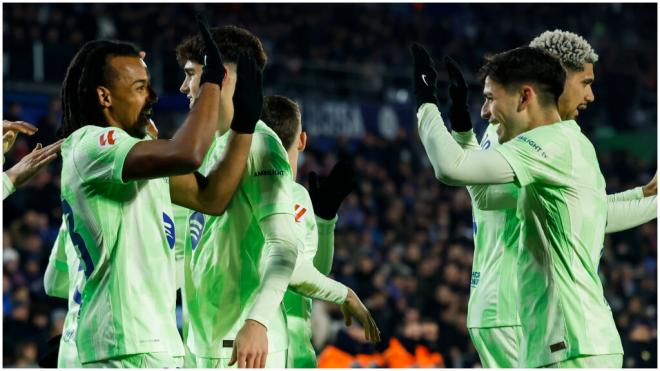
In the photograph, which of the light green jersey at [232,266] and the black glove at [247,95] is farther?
the light green jersey at [232,266]

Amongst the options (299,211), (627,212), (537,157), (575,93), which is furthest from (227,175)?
(627,212)

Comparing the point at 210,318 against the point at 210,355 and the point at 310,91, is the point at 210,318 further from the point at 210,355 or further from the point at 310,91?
the point at 310,91

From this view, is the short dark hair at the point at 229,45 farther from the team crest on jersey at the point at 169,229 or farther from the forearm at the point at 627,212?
the forearm at the point at 627,212

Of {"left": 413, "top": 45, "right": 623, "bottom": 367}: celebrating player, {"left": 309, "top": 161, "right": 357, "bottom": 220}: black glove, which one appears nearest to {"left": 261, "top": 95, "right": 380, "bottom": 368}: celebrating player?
{"left": 309, "top": 161, "right": 357, "bottom": 220}: black glove

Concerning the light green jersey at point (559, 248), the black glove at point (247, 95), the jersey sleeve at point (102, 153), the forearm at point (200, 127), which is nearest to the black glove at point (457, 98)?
the light green jersey at point (559, 248)

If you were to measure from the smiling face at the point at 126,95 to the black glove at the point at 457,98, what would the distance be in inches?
53.3

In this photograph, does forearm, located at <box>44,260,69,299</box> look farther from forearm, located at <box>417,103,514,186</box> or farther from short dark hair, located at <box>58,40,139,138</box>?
forearm, located at <box>417,103,514,186</box>

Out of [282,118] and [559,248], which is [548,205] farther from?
[282,118]

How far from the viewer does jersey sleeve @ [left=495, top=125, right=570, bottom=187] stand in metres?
4.01

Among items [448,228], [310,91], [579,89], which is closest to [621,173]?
[448,228]

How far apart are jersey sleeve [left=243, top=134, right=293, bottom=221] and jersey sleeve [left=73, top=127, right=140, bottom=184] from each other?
69cm

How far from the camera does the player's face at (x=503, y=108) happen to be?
4234 millimetres

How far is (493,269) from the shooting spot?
4.90m

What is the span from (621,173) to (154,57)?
825 cm
